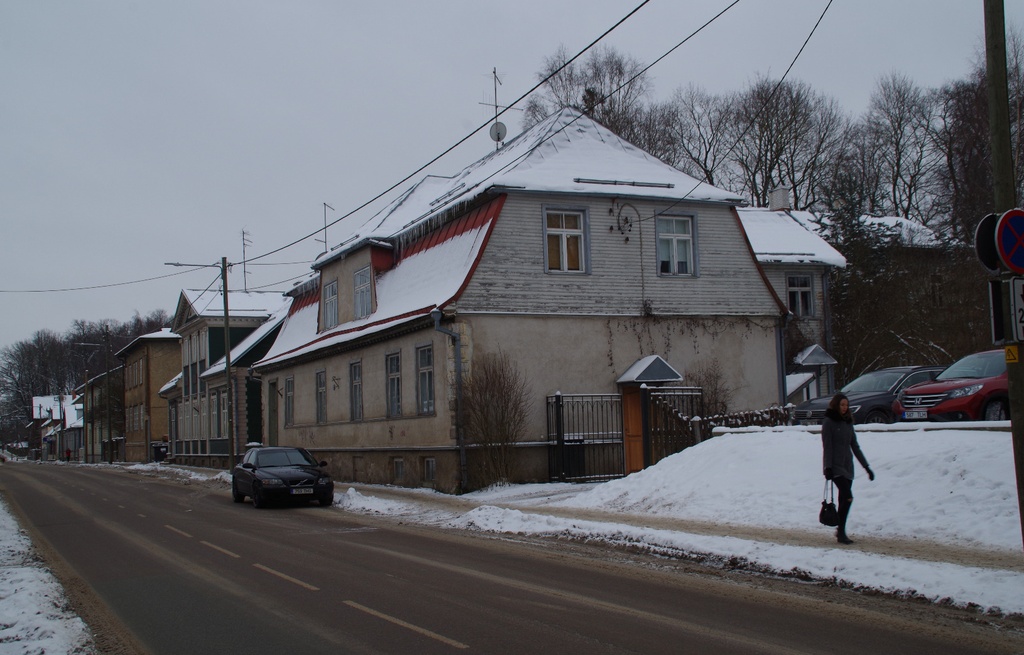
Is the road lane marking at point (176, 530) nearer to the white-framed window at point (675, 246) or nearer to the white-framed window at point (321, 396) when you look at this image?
the white-framed window at point (675, 246)

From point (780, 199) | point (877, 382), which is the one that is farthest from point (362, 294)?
point (780, 199)

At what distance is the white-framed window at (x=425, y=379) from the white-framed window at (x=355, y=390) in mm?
4885

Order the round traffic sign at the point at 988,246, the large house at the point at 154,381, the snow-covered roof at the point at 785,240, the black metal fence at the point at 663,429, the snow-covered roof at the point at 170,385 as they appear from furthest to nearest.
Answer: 1. the large house at the point at 154,381
2. the snow-covered roof at the point at 170,385
3. the snow-covered roof at the point at 785,240
4. the black metal fence at the point at 663,429
5. the round traffic sign at the point at 988,246

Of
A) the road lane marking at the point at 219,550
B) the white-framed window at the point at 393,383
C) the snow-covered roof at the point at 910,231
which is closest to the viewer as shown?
the road lane marking at the point at 219,550

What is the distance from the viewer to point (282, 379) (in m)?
36.8

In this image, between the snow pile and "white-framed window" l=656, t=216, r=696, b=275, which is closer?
the snow pile

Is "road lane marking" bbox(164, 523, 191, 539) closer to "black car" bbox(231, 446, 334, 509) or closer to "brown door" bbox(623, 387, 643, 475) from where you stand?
"black car" bbox(231, 446, 334, 509)

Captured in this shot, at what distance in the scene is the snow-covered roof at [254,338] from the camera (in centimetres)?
4731

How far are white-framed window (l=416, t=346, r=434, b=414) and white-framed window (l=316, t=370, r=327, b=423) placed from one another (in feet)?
28.1

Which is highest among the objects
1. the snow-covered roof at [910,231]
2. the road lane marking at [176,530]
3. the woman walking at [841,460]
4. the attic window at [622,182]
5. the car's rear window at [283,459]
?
the snow-covered roof at [910,231]

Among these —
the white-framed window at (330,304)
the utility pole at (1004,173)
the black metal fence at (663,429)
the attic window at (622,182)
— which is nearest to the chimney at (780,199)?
the attic window at (622,182)

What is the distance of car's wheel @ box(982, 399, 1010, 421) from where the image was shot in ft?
58.1

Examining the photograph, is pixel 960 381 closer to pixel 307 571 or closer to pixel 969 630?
pixel 969 630

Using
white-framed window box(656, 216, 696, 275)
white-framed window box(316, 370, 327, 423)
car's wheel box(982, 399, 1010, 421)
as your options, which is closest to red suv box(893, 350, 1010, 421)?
car's wheel box(982, 399, 1010, 421)
